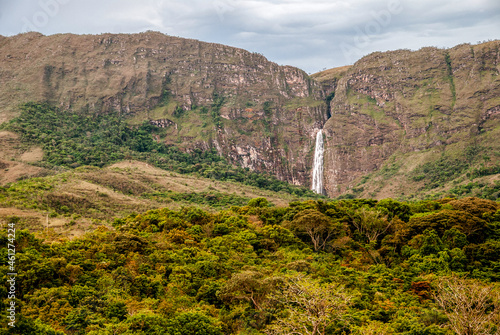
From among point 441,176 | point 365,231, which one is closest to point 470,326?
point 365,231

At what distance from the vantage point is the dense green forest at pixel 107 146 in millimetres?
135375

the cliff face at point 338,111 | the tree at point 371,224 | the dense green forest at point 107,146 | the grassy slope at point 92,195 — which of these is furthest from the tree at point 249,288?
the cliff face at point 338,111

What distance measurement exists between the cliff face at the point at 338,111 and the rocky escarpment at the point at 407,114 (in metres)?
0.40

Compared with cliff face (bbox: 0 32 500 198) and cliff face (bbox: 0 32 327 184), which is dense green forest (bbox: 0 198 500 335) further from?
cliff face (bbox: 0 32 327 184)

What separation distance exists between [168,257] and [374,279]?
62.8 ft

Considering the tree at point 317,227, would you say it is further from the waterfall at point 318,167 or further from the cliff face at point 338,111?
the waterfall at point 318,167

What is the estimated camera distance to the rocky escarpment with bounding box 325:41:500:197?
144 m

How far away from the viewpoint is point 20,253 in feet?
121

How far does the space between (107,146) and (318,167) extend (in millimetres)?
83447

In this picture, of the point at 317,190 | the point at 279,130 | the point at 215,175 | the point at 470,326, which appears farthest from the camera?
the point at 279,130

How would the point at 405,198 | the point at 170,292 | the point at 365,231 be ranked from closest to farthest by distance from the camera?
1. the point at 170,292
2. the point at 365,231
3. the point at 405,198

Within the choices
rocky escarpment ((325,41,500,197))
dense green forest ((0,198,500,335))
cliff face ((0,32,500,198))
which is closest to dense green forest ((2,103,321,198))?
cliff face ((0,32,500,198))

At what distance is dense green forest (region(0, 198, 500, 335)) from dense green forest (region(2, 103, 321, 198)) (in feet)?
275

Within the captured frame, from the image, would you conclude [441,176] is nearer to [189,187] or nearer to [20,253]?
[189,187]
